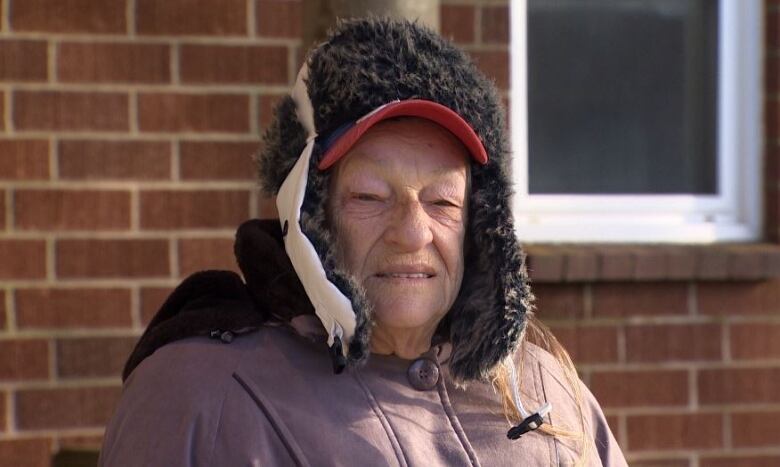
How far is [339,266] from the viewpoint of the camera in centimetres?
218

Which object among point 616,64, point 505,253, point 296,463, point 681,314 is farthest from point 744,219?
point 296,463

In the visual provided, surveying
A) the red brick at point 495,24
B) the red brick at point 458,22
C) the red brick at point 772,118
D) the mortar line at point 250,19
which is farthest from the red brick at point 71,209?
the red brick at point 772,118

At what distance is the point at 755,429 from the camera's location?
3789 mm

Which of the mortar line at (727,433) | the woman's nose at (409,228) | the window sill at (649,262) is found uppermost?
the woman's nose at (409,228)

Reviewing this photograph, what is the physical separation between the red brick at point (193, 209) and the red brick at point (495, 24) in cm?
88

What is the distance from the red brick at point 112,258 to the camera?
330 cm

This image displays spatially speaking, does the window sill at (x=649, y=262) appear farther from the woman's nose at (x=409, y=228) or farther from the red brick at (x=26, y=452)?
the red brick at (x=26, y=452)

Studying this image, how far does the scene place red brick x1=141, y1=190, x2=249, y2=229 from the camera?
336 centimetres

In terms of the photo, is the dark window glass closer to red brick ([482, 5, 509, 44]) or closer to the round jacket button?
red brick ([482, 5, 509, 44])

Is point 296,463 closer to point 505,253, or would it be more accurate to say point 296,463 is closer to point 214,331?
point 214,331

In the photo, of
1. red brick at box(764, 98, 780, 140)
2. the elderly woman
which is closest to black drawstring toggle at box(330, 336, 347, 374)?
the elderly woman

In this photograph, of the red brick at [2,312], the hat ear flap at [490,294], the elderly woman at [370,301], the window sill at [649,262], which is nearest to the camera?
the elderly woman at [370,301]

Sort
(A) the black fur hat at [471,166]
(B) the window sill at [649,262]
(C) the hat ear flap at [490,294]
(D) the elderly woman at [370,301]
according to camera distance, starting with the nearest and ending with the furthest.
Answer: (D) the elderly woman at [370,301]
(A) the black fur hat at [471,166]
(C) the hat ear flap at [490,294]
(B) the window sill at [649,262]

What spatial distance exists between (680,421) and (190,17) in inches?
76.4
